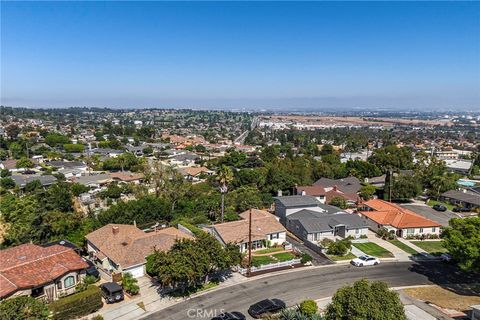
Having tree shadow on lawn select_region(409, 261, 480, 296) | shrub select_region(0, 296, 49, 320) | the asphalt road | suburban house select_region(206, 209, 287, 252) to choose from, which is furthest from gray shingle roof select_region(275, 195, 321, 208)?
shrub select_region(0, 296, 49, 320)

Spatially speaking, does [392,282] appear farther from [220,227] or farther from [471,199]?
[471,199]

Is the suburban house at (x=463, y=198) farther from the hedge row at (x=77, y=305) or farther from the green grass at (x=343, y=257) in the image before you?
the hedge row at (x=77, y=305)

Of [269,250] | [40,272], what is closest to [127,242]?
[40,272]

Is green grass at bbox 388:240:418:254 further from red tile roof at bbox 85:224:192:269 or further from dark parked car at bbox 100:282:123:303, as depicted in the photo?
dark parked car at bbox 100:282:123:303

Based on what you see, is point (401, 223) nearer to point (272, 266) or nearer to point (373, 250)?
point (373, 250)

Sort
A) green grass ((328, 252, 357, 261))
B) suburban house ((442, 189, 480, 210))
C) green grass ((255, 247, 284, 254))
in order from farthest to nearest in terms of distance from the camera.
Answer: suburban house ((442, 189, 480, 210)) → green grass ((255, 247, 284, 254)) → green grass ((328, 252, 357, 261))

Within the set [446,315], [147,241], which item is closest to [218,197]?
[147,241]

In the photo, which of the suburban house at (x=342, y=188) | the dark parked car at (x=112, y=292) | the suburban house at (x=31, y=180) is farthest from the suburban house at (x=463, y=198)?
the suburban house at (x=31, y=180)
